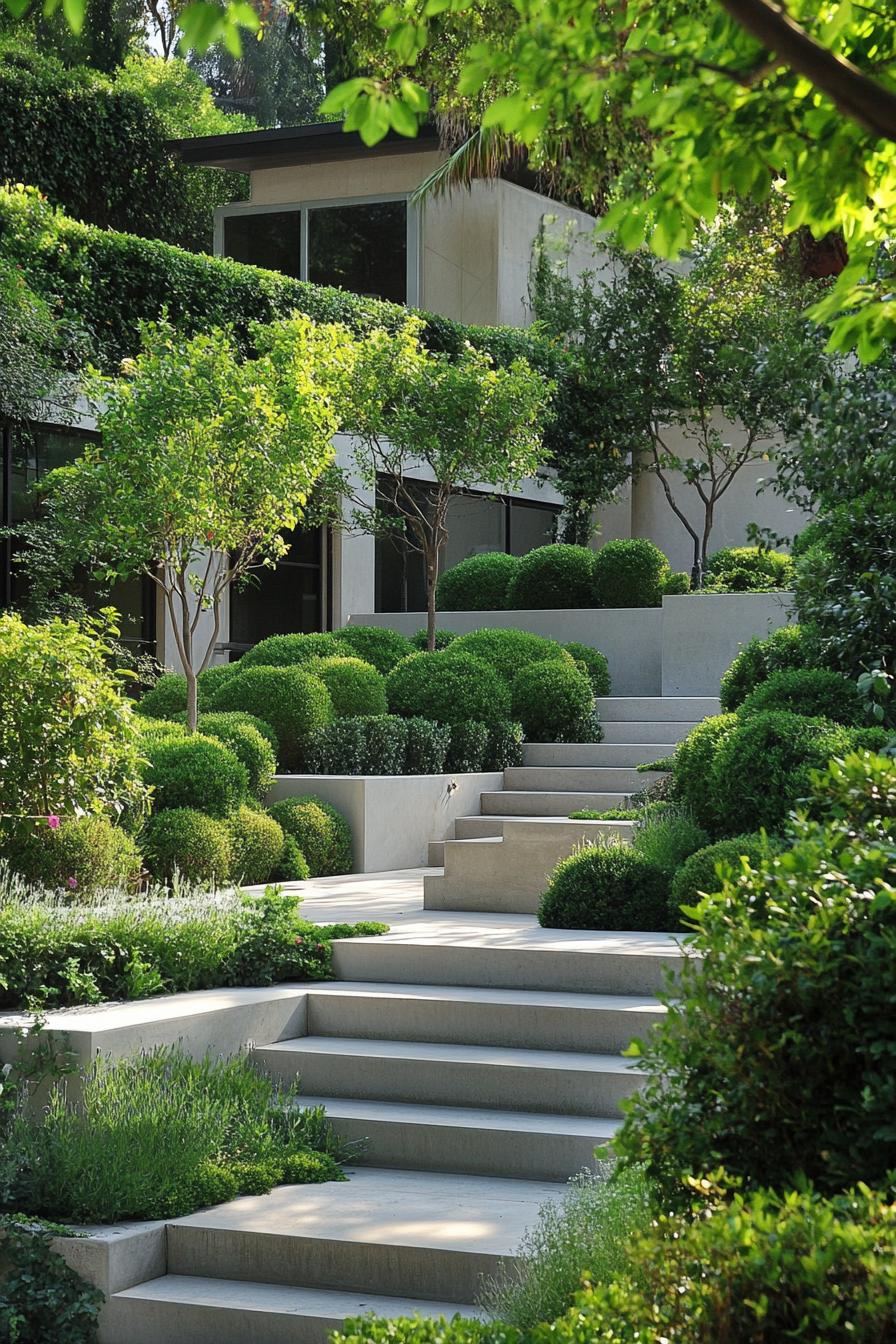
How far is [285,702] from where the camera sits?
1191cm

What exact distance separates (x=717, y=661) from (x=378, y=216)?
10103 millimetres

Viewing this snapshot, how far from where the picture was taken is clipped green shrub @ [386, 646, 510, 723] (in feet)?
41.3

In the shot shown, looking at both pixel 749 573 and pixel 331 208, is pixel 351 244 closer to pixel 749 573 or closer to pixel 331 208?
pixel 331 208

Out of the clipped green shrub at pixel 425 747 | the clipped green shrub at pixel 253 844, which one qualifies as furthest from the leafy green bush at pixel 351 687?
the clipped green shrub at pixel 253 844

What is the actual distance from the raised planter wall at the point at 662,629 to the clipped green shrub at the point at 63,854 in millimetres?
7708

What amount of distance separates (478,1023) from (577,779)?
5385 millimetres

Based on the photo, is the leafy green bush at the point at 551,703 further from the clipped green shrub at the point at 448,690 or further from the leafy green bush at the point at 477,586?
the leafy green bush at the point at 477,586

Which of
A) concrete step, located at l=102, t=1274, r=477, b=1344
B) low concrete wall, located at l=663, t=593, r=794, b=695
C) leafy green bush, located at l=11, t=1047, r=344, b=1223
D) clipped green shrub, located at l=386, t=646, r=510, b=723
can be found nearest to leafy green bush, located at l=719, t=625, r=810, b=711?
clipped green shrub, located at l=386, t=646, r=510, b=723

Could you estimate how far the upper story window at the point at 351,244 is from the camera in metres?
21.5

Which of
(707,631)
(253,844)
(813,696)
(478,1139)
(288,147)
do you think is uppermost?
(288,147)

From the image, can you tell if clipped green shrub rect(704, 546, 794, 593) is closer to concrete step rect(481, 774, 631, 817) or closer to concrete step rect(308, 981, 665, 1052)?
concrete step rect(481, 774, 631, 817)

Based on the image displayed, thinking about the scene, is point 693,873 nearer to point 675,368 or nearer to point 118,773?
point 118,773

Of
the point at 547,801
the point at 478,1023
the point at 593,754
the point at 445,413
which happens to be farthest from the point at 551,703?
the point at 478,1023

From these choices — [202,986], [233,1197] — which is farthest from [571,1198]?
[202,986]
